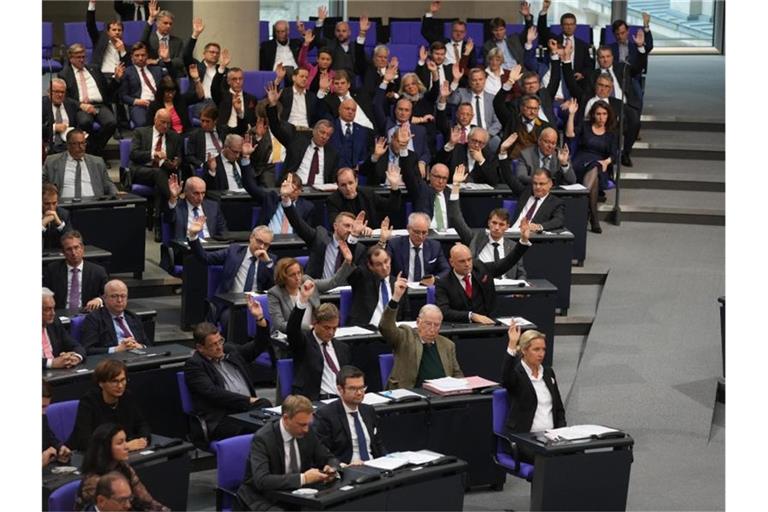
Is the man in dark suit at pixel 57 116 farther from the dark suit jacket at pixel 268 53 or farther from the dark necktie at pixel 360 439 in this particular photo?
the dark necktie at pixel 360 439

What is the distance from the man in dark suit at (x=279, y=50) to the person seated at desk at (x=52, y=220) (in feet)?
13.8

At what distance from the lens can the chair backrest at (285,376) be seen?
26.6ft

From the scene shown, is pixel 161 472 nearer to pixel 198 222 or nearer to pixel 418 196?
pixel 198 222

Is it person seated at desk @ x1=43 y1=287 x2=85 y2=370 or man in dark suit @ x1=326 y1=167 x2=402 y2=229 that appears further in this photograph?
man in dark suit @ x1=326 y1=167 x2=402 y2=229

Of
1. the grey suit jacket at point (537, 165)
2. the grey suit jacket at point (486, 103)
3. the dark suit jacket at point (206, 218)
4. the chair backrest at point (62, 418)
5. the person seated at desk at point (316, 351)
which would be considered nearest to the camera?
the chair backrest at point (62, 418)

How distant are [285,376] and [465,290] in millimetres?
1458

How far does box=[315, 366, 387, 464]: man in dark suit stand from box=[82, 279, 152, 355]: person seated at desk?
4.82ft

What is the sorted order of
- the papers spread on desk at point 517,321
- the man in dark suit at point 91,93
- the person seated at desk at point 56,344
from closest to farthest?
1. the person seated at desk at point 56,344
2. the papers spread on desk at point 517,321
3. the man in dark suit at point 91,93

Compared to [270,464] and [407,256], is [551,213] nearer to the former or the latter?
[407,256]

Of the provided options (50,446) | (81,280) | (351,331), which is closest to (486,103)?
(351,331)

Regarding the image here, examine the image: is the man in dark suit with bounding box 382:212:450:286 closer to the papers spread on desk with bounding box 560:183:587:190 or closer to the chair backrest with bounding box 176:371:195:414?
the papers spread on desk with bounding box 560:183:587:190

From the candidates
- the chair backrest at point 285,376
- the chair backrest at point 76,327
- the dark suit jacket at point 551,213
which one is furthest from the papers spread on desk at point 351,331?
the dark suit jacket at point 551,213

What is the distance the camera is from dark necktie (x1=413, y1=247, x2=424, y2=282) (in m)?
9.62

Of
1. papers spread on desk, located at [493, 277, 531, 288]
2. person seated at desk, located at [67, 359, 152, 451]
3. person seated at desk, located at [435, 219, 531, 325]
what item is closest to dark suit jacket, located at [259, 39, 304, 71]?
papers spread on desk, located at [493, 277, 531, 288]
